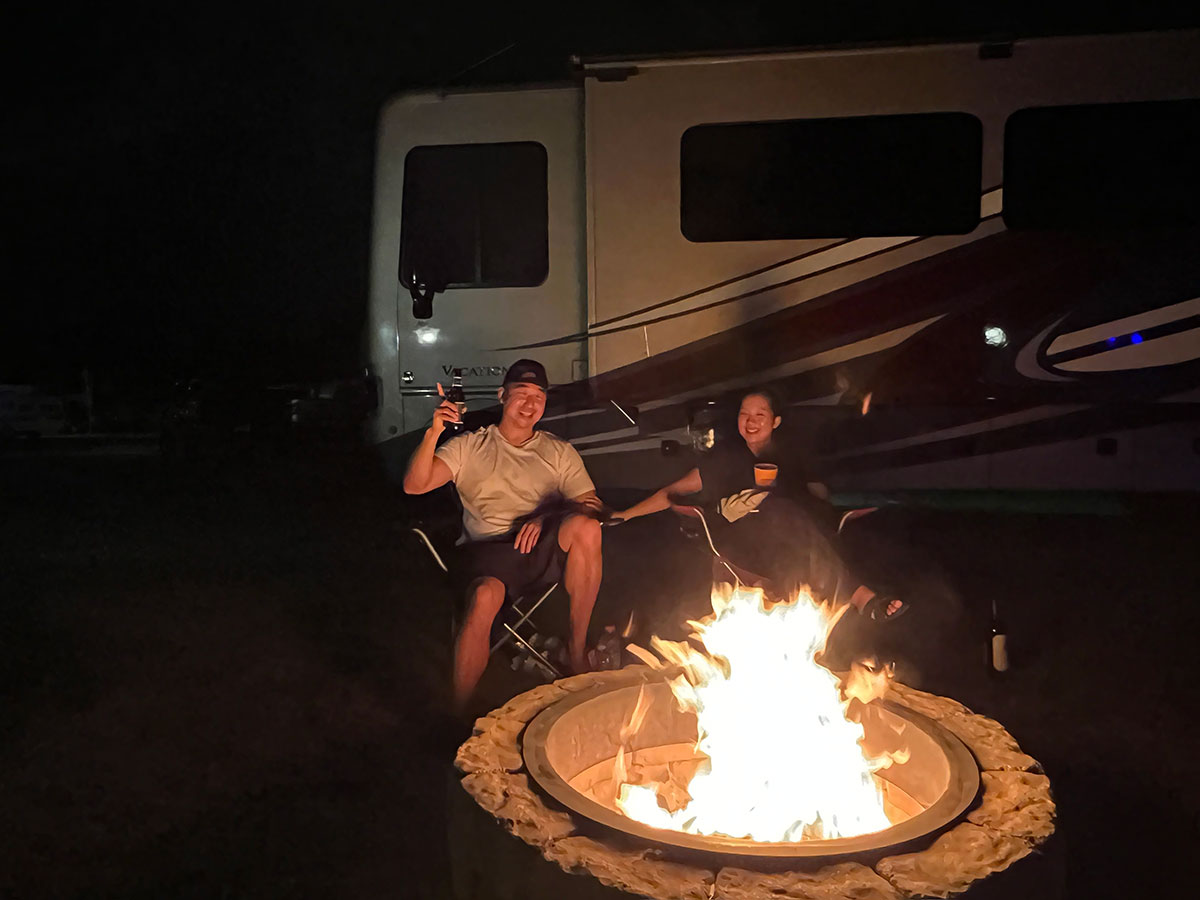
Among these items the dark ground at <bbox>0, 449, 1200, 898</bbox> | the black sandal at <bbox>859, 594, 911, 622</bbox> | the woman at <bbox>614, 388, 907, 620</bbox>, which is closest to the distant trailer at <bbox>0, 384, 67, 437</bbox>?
the dark ground at <bbox>0, 449, 1200, 898</bbox>

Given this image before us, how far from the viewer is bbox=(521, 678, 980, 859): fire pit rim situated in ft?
5.57

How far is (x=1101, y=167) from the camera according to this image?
5555mm

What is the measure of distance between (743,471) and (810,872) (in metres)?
2.06

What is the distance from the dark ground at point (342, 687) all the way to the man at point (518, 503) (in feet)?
1.05

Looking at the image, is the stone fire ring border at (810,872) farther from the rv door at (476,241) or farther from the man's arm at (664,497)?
the rv door at (476,241)

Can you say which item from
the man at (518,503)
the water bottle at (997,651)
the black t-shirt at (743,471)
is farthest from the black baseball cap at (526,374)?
the water bottle at (997,651)

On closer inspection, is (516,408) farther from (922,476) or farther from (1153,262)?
(1153,262)

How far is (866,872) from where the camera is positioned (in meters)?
1.63

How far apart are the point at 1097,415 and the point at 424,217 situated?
445 cm

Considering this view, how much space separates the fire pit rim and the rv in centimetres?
345

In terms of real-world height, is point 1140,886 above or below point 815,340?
below

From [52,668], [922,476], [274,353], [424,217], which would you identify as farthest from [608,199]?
[274,353]

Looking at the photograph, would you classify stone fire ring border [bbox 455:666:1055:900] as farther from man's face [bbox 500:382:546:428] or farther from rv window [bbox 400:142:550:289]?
rv window [bbox 400:142:550:289]

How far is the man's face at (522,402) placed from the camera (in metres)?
3.42
